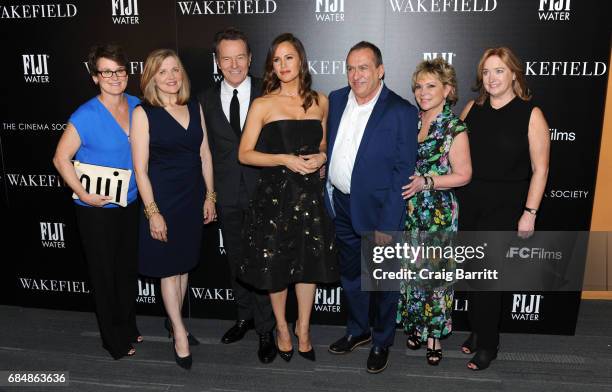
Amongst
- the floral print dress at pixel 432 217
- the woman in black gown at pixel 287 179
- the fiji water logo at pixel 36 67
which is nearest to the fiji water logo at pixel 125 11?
the fiji water logo at pixel 36 67

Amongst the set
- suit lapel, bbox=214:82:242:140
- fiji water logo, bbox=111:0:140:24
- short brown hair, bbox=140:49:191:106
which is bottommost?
suit lapel, bbox=214:82:242:140

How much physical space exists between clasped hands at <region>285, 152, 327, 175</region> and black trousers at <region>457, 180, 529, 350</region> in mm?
827

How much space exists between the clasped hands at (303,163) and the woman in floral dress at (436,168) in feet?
1.48

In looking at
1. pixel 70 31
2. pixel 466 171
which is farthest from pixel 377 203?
pixel 70 31

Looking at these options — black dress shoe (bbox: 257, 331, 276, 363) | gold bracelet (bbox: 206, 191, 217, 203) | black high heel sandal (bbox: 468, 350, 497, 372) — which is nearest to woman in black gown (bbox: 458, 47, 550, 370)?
black high heel sandal (bbox: 468, 350, 497, 372)

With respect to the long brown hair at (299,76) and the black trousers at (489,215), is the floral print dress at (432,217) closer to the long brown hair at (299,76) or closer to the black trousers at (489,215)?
the black trousers at (489,215)

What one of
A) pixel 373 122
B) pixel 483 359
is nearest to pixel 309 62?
pixel 373 122

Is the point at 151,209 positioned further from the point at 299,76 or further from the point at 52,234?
the point at 52,234

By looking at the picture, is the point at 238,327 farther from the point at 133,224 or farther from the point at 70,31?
the point at 70,31

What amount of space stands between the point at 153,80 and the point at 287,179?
2.64 feet

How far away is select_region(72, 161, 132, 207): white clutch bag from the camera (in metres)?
2.64

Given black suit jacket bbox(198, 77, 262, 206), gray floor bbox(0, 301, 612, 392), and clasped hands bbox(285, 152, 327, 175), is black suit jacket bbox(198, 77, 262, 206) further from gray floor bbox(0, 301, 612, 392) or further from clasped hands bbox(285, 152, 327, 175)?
gray floor bbox(0, 301, 612, 392)

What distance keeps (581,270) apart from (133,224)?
2740mm

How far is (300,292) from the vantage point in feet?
9.22
